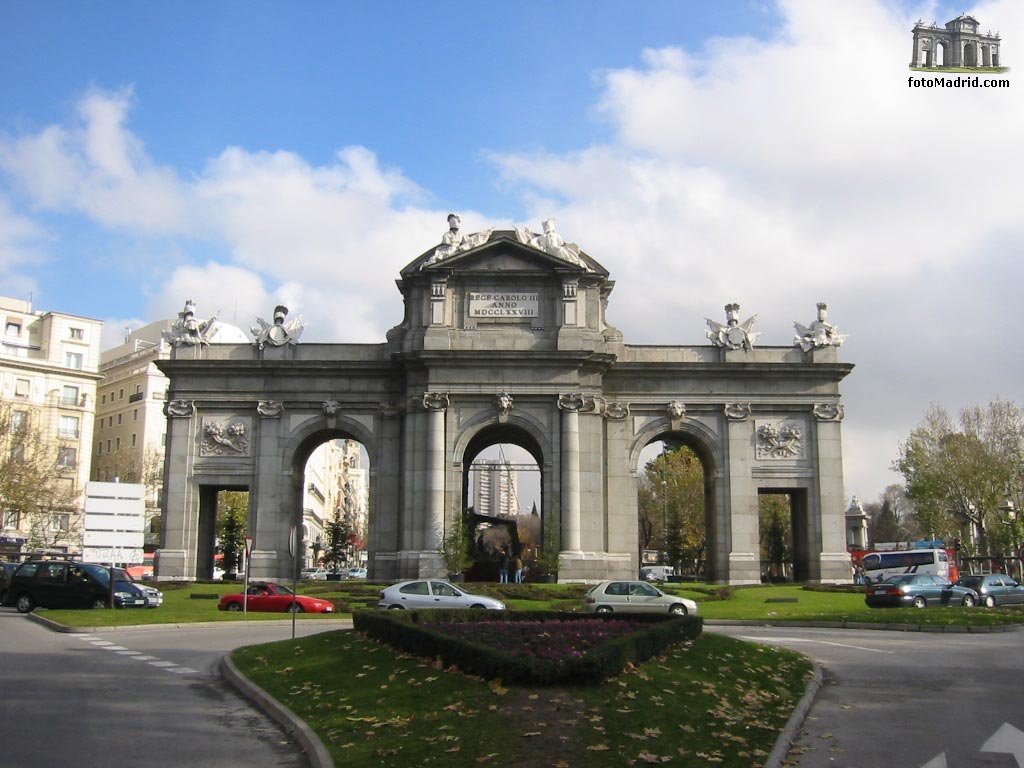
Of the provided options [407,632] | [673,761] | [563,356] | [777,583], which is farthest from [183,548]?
[673,761]

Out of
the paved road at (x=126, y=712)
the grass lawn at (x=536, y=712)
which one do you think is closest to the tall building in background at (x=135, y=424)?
the paved road at (x=126, y=712)

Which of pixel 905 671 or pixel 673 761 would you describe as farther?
pixel 905 671

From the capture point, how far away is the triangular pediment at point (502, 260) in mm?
55688

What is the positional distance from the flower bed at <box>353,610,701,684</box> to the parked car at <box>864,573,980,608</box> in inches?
880

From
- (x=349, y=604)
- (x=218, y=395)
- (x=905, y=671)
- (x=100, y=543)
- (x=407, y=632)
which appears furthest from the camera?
(x=218, y=395)

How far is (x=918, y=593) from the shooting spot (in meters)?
44.5

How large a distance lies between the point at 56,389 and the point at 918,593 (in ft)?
242

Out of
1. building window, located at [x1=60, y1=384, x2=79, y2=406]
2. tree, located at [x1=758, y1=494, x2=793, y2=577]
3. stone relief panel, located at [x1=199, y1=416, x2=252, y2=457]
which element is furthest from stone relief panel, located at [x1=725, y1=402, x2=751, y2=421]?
building window, located at [x1=60, y1=384, x2=79, y2=406]

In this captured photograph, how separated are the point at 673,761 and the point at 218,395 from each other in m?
49.0

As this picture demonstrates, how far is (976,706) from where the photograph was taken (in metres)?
18.2

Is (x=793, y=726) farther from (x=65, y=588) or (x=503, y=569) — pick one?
(x=503, y=569)

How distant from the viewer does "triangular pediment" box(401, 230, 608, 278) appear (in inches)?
2192

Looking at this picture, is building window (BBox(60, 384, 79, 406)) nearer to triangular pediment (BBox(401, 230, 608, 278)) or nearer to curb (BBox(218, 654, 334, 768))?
triangular pediment (BBox(401, 230, 608, 278))

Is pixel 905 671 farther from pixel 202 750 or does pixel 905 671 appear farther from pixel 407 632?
pixel 202 750
